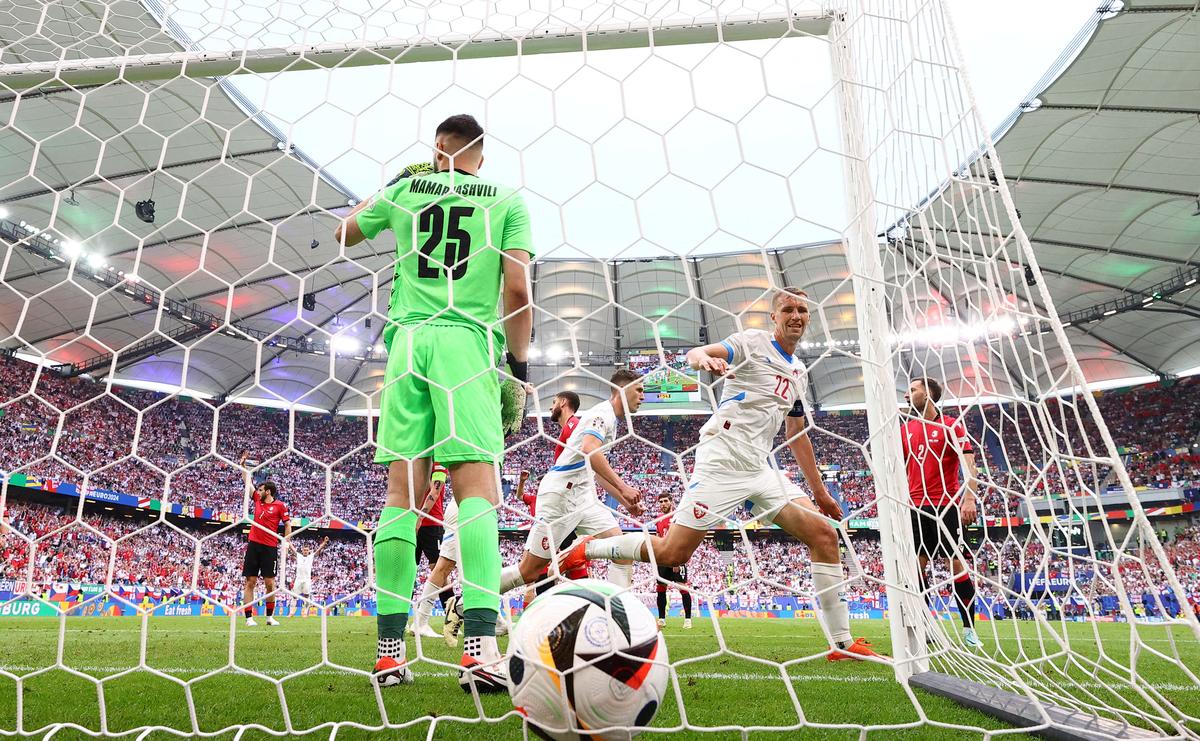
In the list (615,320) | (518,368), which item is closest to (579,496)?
(518,368)

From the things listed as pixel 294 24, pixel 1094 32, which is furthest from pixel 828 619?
pixel 1094 32

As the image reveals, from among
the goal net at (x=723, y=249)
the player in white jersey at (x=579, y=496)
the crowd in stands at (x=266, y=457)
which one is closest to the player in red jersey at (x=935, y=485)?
the goal net at (x=723, y=249)

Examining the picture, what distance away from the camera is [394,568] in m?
2.09

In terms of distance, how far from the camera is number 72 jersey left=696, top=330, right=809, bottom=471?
3314 millimetres

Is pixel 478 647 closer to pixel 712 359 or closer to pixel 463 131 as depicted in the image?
pixel 712 359

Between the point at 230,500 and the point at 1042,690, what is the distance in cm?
2054

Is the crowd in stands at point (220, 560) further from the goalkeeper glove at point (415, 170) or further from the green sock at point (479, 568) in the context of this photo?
the goalkeeper glove at point (415, 170)

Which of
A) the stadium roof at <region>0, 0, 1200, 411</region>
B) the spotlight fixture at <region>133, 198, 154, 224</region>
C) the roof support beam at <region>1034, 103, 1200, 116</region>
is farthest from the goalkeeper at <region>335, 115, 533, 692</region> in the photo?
the roof support beam at <region>1034, 103, 1200, 116</region>

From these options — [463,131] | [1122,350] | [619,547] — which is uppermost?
[1122,350]

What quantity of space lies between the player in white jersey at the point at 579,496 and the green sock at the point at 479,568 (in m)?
1.74

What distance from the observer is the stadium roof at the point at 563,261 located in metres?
8.94

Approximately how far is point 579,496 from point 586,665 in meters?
3.21

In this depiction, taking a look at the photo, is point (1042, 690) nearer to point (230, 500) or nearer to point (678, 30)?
point (678, 30)

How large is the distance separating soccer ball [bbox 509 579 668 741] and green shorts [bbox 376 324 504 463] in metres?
0.61
